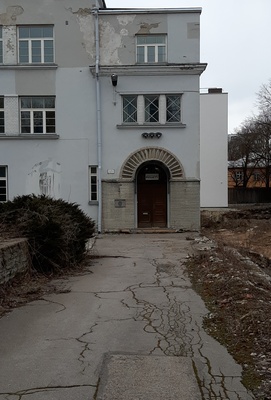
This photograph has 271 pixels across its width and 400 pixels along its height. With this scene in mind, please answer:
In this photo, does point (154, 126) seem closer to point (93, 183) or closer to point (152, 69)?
point (152, 69)

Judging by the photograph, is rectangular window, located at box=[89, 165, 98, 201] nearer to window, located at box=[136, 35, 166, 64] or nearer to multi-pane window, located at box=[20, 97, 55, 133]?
multi-pane window, located at box=[20, 97, 55, 133]

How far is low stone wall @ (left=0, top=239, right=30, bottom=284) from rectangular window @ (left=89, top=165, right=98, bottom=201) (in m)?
12.7

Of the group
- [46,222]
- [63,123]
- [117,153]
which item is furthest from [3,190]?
[46,222]

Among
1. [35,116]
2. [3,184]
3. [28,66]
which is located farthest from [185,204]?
[28,66]

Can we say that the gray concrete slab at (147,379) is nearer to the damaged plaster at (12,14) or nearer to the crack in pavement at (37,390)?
the crack in pavement at (37,390)

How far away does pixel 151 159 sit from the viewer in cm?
2177

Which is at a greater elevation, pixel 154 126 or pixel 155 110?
pixel 155 110

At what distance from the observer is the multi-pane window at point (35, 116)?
2200 centimetres

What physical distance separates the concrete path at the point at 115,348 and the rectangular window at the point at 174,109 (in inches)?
546

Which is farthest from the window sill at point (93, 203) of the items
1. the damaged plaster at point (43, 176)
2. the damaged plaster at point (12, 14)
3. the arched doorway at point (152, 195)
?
the damaged plaster at point (12, 14)

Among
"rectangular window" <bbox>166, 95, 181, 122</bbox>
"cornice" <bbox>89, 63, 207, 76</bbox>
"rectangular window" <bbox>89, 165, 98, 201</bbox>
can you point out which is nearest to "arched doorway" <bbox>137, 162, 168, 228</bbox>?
"rectangular window" <bbox>89, 165, 98, 201</bbox>

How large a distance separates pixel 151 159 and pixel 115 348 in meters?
17.1

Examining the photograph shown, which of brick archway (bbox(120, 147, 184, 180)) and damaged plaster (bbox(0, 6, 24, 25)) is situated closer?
damaged plaster (bbox(0, 6, 24, 25))

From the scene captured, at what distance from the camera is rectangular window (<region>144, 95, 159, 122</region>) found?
22.0 metres
